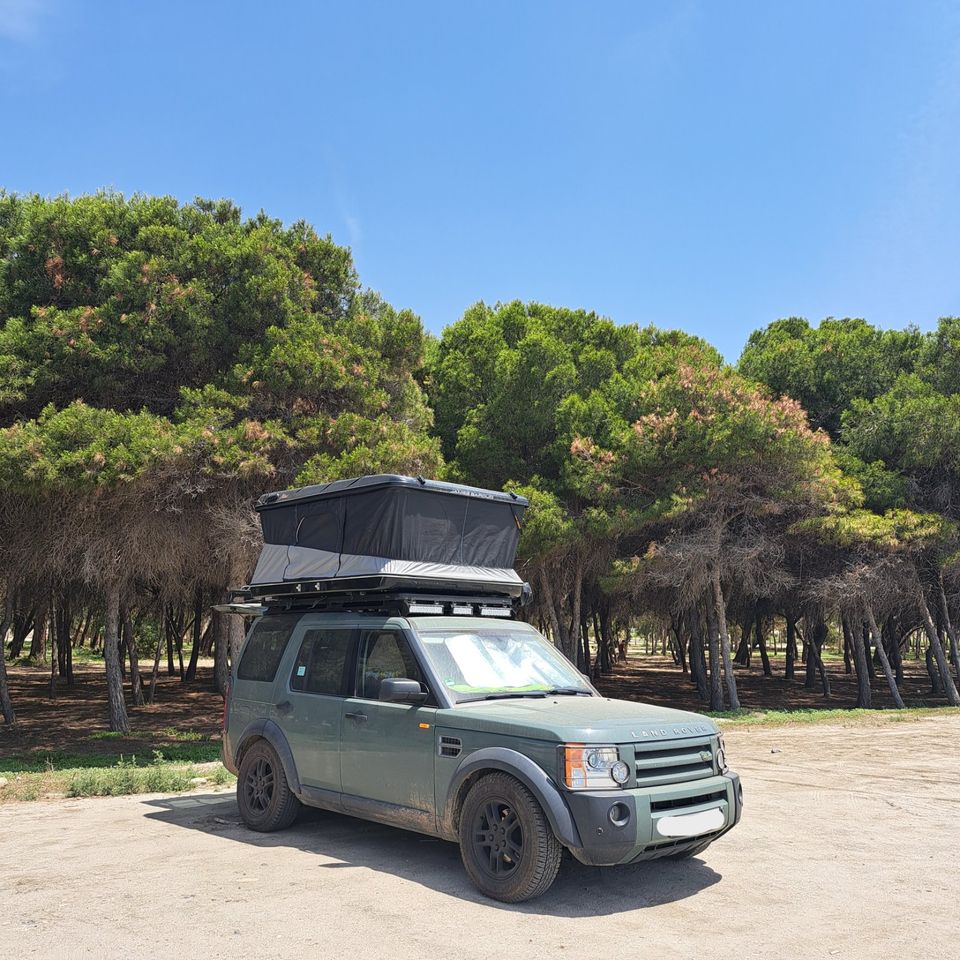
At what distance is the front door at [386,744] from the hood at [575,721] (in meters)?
0.34

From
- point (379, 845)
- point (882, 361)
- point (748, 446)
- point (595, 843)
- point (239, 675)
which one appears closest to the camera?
point (595, 843)

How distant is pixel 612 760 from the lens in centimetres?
559

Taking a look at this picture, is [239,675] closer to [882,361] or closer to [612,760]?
[612,760]

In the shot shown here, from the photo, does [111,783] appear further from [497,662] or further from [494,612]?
[497,662]

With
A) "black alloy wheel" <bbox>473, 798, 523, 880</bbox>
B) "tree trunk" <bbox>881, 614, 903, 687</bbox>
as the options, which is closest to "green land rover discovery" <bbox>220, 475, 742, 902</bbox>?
"black alloy wheel" <bbox>473, 798, 523, 880</bbox>

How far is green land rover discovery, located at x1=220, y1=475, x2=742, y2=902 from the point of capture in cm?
557

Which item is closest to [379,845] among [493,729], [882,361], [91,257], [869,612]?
[493,729]

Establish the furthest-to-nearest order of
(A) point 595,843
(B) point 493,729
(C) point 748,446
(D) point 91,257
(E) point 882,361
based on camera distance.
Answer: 1. (E) point 882,361
2. (C) point 748,446
3. (D) point 91,257
4. (B) point 493,729
5. (A) point 595,843

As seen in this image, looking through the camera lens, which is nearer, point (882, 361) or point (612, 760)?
point (612, 760)

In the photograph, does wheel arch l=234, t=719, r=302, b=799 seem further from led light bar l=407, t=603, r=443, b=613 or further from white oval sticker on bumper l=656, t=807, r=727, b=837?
white oval sticker on bumper l=656, t=807, r=727, b=837

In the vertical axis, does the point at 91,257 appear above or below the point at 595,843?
above

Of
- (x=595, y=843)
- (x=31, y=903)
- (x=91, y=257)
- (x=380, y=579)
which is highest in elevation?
(x=91, y=257)

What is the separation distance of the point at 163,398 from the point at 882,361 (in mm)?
22727

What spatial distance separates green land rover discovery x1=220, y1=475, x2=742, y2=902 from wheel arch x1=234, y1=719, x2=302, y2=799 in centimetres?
2
